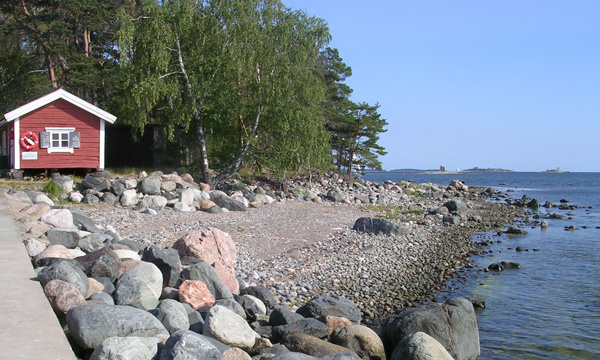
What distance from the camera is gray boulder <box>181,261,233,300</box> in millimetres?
8844

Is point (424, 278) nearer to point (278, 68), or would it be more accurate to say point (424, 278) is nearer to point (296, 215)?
point (296, 215)

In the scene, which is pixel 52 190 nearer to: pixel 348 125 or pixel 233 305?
pixel 233 305

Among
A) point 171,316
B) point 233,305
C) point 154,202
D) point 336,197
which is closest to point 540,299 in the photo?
point 233,305

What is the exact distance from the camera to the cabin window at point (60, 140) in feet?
72.2

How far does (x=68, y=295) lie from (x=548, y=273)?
548 inches

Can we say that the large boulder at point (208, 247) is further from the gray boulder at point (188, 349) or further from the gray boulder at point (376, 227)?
the gray boulder at point (376, 227)

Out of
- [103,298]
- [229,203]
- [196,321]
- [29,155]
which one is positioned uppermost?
[29,155]

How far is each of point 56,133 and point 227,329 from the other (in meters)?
18.6

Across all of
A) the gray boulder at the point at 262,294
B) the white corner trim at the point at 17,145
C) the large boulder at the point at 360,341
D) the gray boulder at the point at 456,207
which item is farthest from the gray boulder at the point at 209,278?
the gray boulder at the point at 456,207

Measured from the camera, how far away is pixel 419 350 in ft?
23.0

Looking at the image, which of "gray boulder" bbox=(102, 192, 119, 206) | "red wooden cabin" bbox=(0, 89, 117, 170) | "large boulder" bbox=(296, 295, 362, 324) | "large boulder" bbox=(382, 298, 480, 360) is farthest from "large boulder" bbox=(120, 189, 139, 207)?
"large boulder" bbox=(382, 298, 480, 360)

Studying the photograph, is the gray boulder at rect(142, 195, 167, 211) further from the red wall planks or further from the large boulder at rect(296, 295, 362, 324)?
the large boulder at rect(296, 295, 362, 324)

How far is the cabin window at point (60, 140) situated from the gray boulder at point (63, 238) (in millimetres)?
13292

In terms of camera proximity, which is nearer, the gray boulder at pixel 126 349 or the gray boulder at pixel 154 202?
the gray boulder at pixel 126 349
